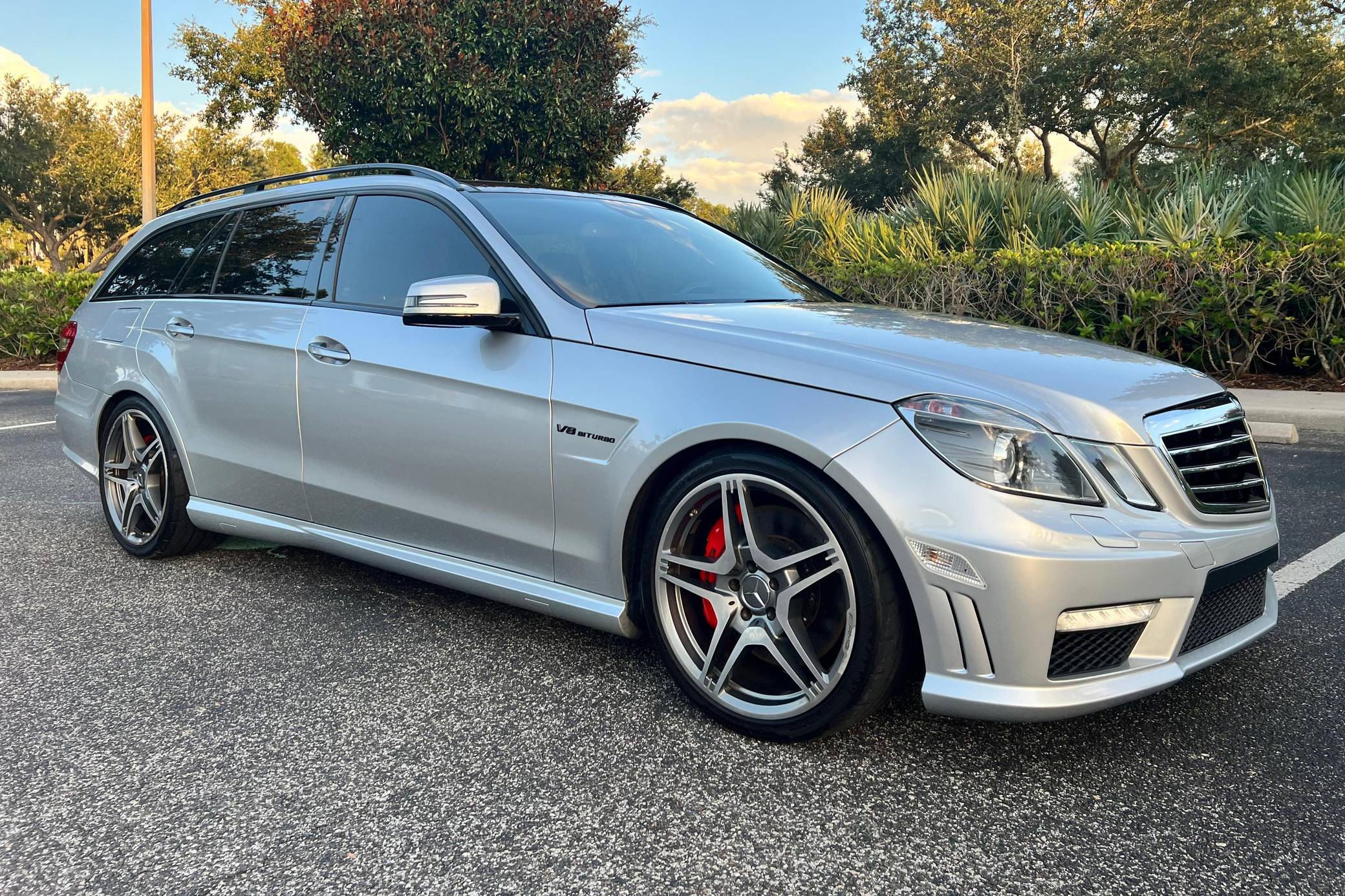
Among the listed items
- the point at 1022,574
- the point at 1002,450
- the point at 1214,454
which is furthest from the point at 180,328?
the point at 1214,454

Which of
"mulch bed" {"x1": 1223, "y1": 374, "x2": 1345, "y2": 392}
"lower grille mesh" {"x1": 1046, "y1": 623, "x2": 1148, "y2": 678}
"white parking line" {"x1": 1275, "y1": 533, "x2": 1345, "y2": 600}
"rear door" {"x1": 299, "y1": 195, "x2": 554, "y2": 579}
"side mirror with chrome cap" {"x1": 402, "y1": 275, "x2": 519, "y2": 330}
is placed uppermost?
"side mirror with chrome cap" {"x1": 402, "y1": 275, "x2": 519, "y2": 330}

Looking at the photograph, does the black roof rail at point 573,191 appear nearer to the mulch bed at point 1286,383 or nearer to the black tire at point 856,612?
the black tire at point 856,612

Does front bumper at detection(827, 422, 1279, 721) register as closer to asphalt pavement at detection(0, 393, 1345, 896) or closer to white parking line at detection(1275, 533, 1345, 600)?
asphalt pavement at detection(0, 393, 1345, 896)

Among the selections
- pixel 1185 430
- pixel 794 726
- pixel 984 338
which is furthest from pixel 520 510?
pixel 1185 430

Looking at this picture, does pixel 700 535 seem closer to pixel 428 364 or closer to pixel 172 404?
pixel 428 364

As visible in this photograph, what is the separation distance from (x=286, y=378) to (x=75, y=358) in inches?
75.3

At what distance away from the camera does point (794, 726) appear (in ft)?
8.43

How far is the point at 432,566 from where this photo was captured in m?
3.33

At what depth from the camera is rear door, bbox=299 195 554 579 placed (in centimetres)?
306

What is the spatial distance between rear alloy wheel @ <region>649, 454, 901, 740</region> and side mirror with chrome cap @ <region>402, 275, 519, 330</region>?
2.74 feet

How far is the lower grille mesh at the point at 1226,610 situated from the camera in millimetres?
2434

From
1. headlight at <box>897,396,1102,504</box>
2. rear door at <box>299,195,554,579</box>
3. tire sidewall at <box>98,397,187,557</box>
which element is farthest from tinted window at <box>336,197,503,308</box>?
headlight at <box>897,396,1102,504</box>

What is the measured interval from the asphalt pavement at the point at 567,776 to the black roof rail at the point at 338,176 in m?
1.63

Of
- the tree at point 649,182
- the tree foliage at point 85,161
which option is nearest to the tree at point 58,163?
the tree foliage at point 85,161
